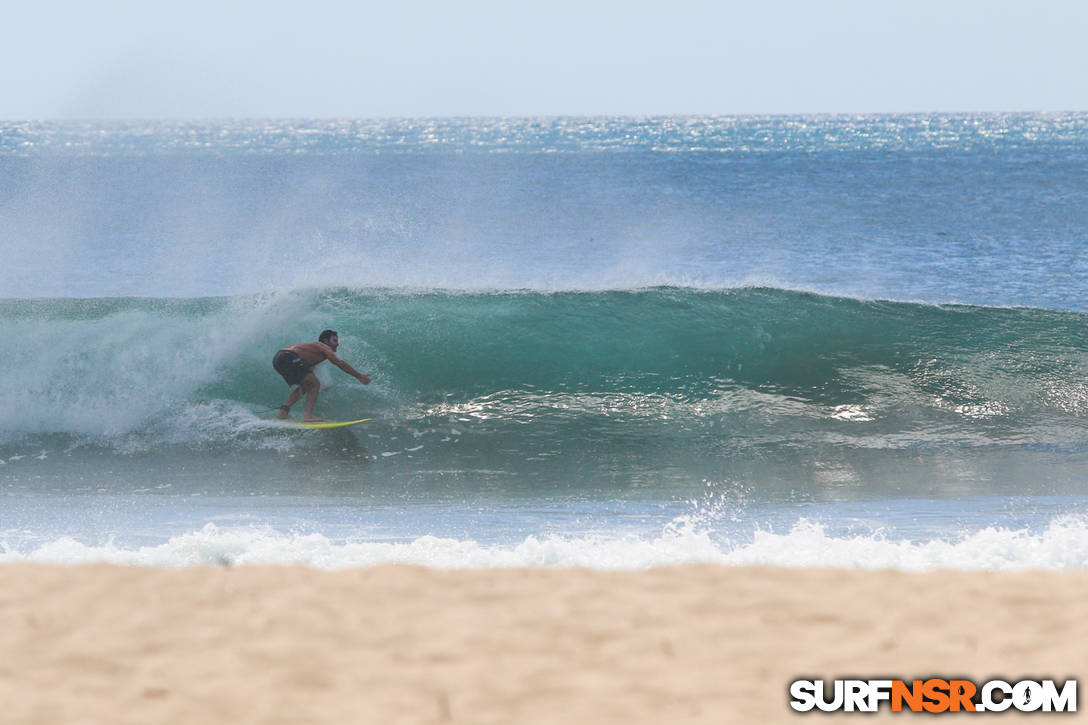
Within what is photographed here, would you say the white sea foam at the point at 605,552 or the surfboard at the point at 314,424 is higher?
the white sea foam at the point at 605,552

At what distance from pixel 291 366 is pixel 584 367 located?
338cm

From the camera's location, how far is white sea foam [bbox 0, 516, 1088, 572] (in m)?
5.20

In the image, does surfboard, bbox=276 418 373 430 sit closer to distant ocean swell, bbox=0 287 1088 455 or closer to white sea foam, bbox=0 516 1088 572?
distant ocean swell, bbox=0 287 1088 455

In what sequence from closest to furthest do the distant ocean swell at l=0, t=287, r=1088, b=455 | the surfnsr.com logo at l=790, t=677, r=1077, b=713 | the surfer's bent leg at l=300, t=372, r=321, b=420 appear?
1. the surfnsr.com logo at l=790, t=677, r=1077, b=713
2. the surfer's bent leg at l=300, t=372, r=321, b=420
3. the distant ocean swell at l=0, t=287, r=1088, b=455

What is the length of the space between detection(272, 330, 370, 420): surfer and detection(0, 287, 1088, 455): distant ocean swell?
0.56 metres

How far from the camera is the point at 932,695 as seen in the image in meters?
3.23

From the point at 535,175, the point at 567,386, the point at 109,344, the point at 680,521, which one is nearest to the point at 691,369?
the point at 567,386

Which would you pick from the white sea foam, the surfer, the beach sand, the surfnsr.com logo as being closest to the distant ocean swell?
the surfer

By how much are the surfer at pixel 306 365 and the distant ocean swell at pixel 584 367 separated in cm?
56

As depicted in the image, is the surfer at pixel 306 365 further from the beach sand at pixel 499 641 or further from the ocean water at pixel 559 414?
the beach sand at pixel 499 641

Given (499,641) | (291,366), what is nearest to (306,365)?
(291,366)

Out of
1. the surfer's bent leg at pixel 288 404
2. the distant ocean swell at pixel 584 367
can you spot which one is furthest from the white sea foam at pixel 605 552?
the surfer's bent leg at pixel 288 404

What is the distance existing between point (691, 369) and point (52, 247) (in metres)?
A: 18.1

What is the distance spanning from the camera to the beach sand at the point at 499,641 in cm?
322
